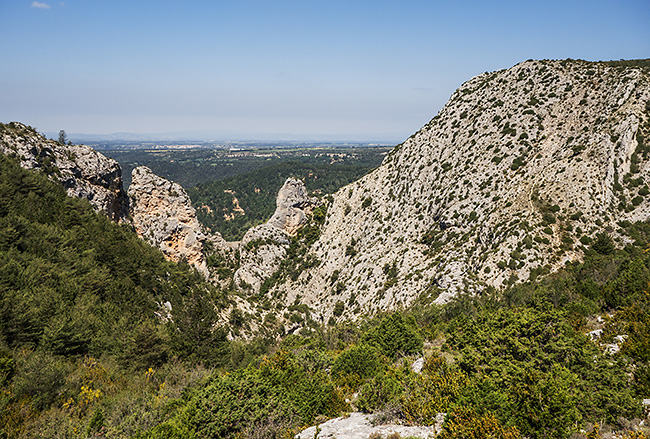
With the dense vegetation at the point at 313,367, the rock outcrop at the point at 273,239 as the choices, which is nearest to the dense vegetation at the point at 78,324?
the dense vegetation at the point at 313,367

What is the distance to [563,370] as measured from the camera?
371 inches

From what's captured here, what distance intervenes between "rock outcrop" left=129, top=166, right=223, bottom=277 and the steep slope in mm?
19734

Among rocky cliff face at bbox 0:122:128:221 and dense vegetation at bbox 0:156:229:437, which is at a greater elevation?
rocky cliff face at bbox 0:122:128:221

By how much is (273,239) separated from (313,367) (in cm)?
5108

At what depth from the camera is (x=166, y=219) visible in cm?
5997

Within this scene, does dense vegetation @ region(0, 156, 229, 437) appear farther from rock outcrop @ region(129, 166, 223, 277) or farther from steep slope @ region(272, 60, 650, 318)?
steep slope @ region(272, 60, 650, 318)

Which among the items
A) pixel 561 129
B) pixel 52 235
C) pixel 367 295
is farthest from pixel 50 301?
pixel 561 129

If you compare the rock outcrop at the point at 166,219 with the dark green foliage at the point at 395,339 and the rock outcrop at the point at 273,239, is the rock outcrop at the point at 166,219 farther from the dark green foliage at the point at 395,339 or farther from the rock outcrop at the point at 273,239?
the dark green foliage at the point at 395,339

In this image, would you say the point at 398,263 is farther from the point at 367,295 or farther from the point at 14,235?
the point at 14,235

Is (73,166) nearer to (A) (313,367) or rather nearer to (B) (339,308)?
(B) (339,308)

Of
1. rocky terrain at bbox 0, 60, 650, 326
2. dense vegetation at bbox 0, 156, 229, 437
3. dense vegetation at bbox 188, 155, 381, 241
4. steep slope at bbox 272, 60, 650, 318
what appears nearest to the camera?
dense vegetation at bbox 0, 156, 229, 437

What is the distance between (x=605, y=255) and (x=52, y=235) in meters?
49.9

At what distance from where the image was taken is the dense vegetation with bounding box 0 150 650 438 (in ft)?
29.2

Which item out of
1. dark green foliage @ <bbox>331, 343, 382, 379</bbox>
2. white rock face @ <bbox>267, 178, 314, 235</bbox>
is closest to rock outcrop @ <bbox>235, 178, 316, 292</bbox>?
white rock face @ <bbox>267, 178, 314, 235</bbox>
